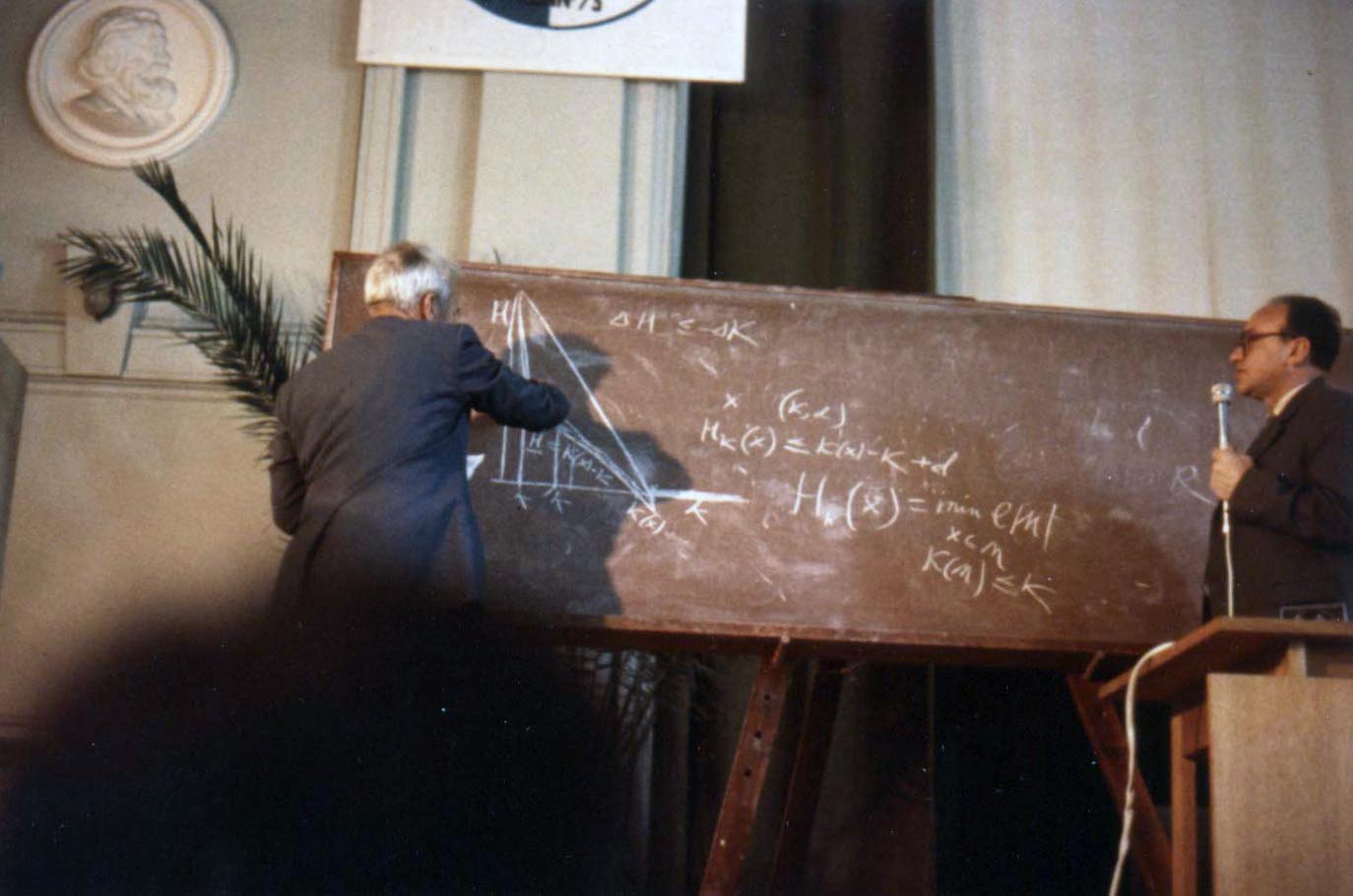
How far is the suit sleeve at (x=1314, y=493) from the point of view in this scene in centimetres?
264

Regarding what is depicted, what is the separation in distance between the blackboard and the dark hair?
1.77 ft

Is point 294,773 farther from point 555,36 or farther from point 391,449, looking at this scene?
point 555,36

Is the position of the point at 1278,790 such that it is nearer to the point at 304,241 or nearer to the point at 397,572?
the point at 397,572

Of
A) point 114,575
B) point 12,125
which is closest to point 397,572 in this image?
point 114,575

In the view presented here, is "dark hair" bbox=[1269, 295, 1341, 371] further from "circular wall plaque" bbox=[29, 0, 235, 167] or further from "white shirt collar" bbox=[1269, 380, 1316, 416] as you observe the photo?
"circular wall plaque" bbox=[29, 0, 235, 167]

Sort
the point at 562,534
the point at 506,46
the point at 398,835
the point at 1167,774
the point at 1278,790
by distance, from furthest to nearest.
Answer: the point at 506,46
the point at 1167,774
the point at 562,534
the point at 1278,790
the point at 398,835

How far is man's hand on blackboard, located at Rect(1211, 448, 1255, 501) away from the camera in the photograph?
272 centimetres

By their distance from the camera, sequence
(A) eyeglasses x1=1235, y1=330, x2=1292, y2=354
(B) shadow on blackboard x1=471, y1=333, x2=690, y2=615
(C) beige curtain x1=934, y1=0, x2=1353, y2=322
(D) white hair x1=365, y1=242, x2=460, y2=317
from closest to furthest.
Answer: (D) white hair x1=365, y1=242, x2=460, y2=317, (A) eyeglasses x1=1235, y1=330, x2=1292, y2=354, (B) shadow on blackboard x1=471, y1=333, x2=690, y2=615, (C) beige curtain x1=934, y1=0, x2=1353, y2=322

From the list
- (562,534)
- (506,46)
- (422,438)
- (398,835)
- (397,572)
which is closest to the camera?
(398,835)

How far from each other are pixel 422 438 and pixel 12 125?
2469 millimetres

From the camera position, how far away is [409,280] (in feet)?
9.21

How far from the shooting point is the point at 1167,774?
401 cm

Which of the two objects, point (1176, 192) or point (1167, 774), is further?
point (1176, 192)

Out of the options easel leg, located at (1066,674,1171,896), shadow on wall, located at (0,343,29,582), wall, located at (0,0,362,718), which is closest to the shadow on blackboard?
easel leg, located at (1066,674,1171,896)
